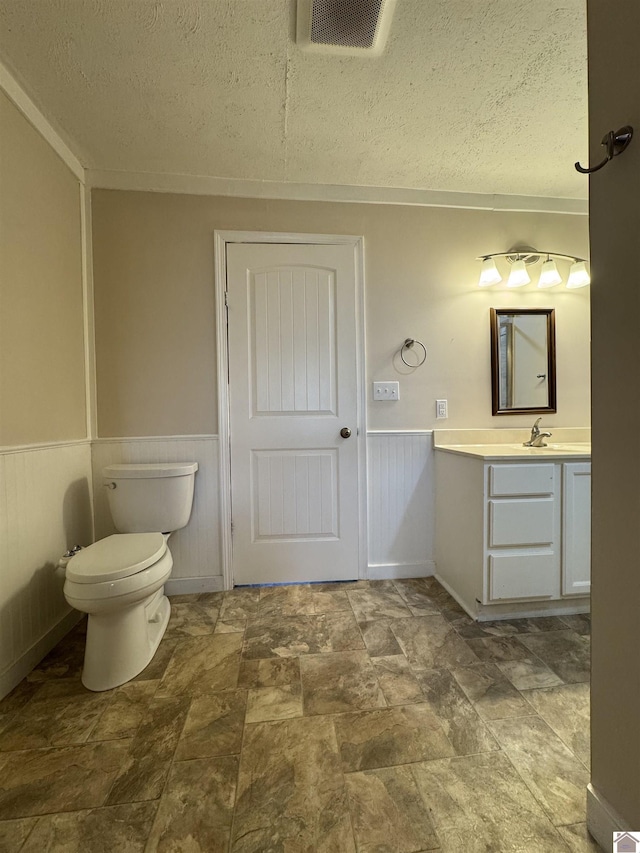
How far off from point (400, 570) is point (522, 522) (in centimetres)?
81

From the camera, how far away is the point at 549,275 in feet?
7.27

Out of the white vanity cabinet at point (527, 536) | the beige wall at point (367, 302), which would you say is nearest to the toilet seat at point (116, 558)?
the beige wall at point (367, 302)

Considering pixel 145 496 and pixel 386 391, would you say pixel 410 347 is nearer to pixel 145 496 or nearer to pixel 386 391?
pixel 386 391

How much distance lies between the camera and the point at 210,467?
2094 millimetres

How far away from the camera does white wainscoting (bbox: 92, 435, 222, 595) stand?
2.04 m

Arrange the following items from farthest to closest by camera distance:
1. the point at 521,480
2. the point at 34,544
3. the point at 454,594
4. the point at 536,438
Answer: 1. the point at 536,438
2. the point at 454,594
3. the point at 521,480
4. the point at 34,544

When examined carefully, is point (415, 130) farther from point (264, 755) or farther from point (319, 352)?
point (264, 755)

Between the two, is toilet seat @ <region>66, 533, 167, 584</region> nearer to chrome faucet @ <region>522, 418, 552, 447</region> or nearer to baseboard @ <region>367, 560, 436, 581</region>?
baseboard @ <region>367, 560, 436, 581</region>

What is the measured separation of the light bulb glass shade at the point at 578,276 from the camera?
225 centimetres

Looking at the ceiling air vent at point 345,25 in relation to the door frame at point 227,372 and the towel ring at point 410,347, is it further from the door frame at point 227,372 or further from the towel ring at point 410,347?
the towel ring at point 410,347

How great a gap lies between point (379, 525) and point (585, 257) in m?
2.19

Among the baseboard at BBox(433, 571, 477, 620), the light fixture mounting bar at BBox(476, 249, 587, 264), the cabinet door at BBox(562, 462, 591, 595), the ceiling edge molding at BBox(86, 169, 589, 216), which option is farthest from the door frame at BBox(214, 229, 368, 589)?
the cabinet door at BBox(562, 462, 591, 595)

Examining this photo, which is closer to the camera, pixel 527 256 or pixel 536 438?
pixel 536 438

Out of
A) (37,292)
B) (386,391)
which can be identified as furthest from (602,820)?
(37,292)
